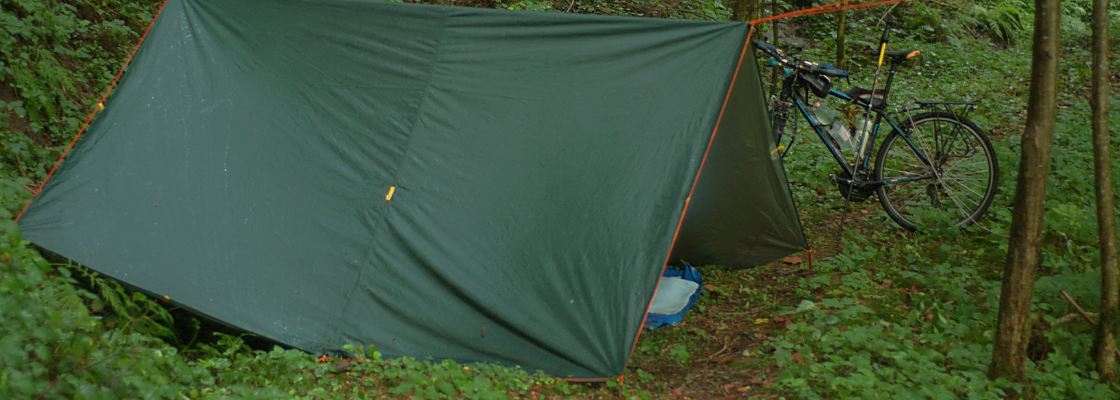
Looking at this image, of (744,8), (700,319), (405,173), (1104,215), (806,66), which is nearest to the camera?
(1104,215)

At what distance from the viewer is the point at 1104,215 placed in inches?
97.0

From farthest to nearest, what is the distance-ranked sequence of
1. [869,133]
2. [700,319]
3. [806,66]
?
[869,133] < [806,66] < [700,319]

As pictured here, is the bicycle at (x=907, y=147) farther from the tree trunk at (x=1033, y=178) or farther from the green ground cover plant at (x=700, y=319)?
the tree trunk at (x=1033, y=178)

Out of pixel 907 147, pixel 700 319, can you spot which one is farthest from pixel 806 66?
pixel 700 319

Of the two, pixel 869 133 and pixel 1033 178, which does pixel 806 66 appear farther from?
pixel 1033 178

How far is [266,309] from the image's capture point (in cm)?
269

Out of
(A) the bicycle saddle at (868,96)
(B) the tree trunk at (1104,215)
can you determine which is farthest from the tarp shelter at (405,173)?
(B) the tree trunk at (1104,215)

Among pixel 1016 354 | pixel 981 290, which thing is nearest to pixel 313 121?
pixel 1016 354

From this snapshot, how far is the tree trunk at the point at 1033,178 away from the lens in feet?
7.16

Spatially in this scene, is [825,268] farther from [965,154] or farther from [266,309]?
[266,309]

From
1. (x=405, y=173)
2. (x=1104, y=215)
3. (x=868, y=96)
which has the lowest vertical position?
(x=405, y=173)

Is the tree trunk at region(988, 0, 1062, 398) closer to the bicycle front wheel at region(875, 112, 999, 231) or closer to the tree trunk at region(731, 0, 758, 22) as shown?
the bicycle front wheel at region(875, 112, 999, 231)

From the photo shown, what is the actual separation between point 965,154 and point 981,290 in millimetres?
1075

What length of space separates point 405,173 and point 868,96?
9.12 ft
